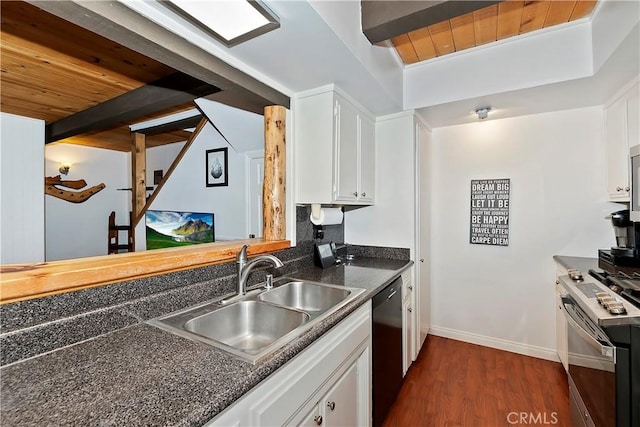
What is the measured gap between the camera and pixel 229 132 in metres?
2.78

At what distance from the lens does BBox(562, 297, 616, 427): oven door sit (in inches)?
47.6

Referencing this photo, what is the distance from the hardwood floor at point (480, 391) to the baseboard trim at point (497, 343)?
2.0 inches

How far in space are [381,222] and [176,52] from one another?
1.93 meters

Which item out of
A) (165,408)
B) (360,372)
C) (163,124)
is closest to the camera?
(165,408)

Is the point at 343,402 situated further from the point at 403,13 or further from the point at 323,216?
the point at 403,13

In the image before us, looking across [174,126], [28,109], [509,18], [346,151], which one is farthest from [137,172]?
[509,18]

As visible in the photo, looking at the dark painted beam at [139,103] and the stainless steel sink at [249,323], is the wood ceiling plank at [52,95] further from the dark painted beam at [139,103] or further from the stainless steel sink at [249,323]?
the stainless steel sink at [249,323]

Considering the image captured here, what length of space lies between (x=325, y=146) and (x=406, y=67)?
1.16 m

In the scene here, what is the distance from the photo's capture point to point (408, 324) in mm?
2234

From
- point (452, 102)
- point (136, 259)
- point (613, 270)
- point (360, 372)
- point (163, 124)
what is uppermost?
point (163, 124)

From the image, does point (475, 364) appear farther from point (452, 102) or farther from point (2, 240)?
point (2, 240)

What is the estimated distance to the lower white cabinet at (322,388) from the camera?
2.71 feet

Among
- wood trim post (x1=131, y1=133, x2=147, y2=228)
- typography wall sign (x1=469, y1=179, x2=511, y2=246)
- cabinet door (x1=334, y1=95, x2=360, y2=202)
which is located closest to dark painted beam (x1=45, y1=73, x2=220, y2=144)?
wood trim post (x1=131, y1=133, x2=147, y2=228)

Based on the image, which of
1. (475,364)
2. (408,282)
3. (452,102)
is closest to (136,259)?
(408,282)
